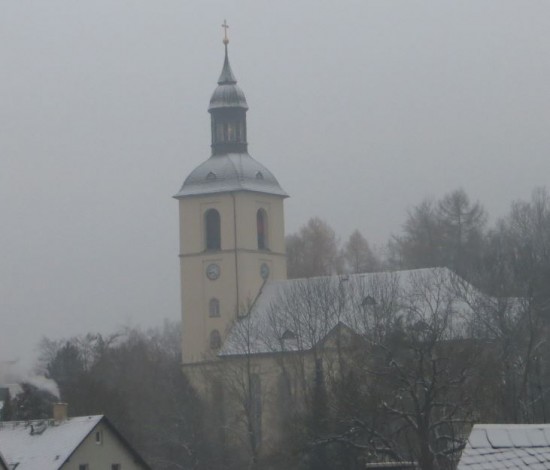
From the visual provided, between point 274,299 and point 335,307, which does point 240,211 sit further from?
point 335,307

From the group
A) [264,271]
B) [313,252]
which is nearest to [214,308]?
[264,271]

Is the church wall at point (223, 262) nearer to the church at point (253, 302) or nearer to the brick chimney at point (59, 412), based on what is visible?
the church at point (253, 302)

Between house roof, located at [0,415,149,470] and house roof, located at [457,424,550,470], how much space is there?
28.4 m

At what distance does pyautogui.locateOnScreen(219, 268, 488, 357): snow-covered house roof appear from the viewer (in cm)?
6894

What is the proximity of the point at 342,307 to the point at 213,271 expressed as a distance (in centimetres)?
1190

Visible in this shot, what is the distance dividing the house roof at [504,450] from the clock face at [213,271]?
63898 millimetres

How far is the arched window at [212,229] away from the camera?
267 ft

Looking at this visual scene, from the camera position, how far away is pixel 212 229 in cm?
8212

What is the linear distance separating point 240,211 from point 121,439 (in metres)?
33.6

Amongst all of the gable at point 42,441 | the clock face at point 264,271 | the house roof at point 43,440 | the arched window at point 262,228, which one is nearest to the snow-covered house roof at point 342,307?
the clock face at point 264,271

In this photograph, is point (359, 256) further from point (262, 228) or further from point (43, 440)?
point (43, 440)

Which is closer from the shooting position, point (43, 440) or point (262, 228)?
point (43, 440)

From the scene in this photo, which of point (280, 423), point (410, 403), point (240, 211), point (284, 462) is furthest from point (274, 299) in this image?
point (410, 403)

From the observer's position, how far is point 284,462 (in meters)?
55.7
